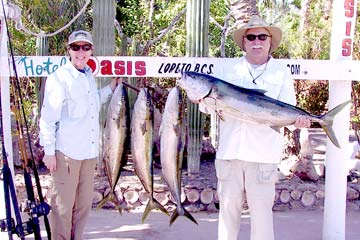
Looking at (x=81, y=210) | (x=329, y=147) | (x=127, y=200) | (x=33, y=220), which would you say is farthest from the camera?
(x=127, y=200)

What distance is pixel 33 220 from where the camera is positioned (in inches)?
135

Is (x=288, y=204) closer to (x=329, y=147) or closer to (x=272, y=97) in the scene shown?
(x=329, y=147)

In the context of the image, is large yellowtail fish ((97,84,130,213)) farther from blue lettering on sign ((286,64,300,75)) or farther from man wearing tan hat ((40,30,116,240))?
blue lettering on sign ((286,64,300,75))

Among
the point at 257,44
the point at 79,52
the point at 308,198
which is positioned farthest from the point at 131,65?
the point at 308,198

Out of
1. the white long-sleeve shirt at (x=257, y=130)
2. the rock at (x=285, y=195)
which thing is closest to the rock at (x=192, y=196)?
the rock at (x=285, y=195)

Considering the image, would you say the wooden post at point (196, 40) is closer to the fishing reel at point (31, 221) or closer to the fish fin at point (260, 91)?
the fish fin at point (260, 91)

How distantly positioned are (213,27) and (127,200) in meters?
9.50

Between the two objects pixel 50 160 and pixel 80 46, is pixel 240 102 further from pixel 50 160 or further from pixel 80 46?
pixel 50 160

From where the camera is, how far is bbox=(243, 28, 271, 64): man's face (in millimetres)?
3588

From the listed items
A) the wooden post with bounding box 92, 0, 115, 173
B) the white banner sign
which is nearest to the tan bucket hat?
the white banner sign

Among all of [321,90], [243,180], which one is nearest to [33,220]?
[243,180]

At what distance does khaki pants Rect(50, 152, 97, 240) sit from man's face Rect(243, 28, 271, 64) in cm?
146

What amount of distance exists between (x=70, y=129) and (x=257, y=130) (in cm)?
136

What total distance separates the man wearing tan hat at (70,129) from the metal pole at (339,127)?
7.17ft
